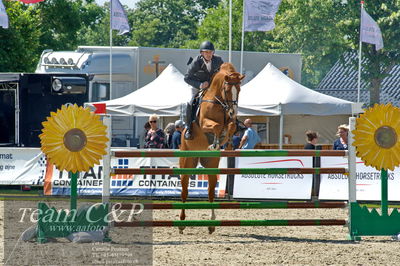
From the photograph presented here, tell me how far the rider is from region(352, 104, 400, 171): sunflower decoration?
220 centimetres

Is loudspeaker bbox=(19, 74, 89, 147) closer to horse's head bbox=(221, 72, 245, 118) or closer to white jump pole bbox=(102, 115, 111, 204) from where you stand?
horse's head bbox=(221, 72, 245, 118)

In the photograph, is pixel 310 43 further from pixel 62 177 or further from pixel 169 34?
pixel 169 34

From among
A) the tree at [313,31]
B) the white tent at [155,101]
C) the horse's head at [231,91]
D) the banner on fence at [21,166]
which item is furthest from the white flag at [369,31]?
the tree at [313,31]

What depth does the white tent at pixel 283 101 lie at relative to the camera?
19922 mm

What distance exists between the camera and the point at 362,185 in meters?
15.3

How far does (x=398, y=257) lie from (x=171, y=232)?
3305 millimetres

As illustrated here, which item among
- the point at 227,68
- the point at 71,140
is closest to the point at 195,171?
the point at 71,140

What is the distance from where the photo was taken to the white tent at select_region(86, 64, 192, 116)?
20281 mm

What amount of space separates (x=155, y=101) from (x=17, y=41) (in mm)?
11904

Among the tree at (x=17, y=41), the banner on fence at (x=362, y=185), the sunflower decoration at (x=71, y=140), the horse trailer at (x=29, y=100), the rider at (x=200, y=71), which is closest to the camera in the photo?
the sunflower decoration at (x=71, y=140)

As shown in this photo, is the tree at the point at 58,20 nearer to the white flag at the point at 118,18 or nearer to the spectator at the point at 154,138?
the white flag at the point at 118,18

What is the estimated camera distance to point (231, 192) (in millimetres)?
15711

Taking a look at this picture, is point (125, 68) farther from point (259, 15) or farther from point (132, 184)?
point (132, 184)

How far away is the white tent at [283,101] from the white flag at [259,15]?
7.83 feet
